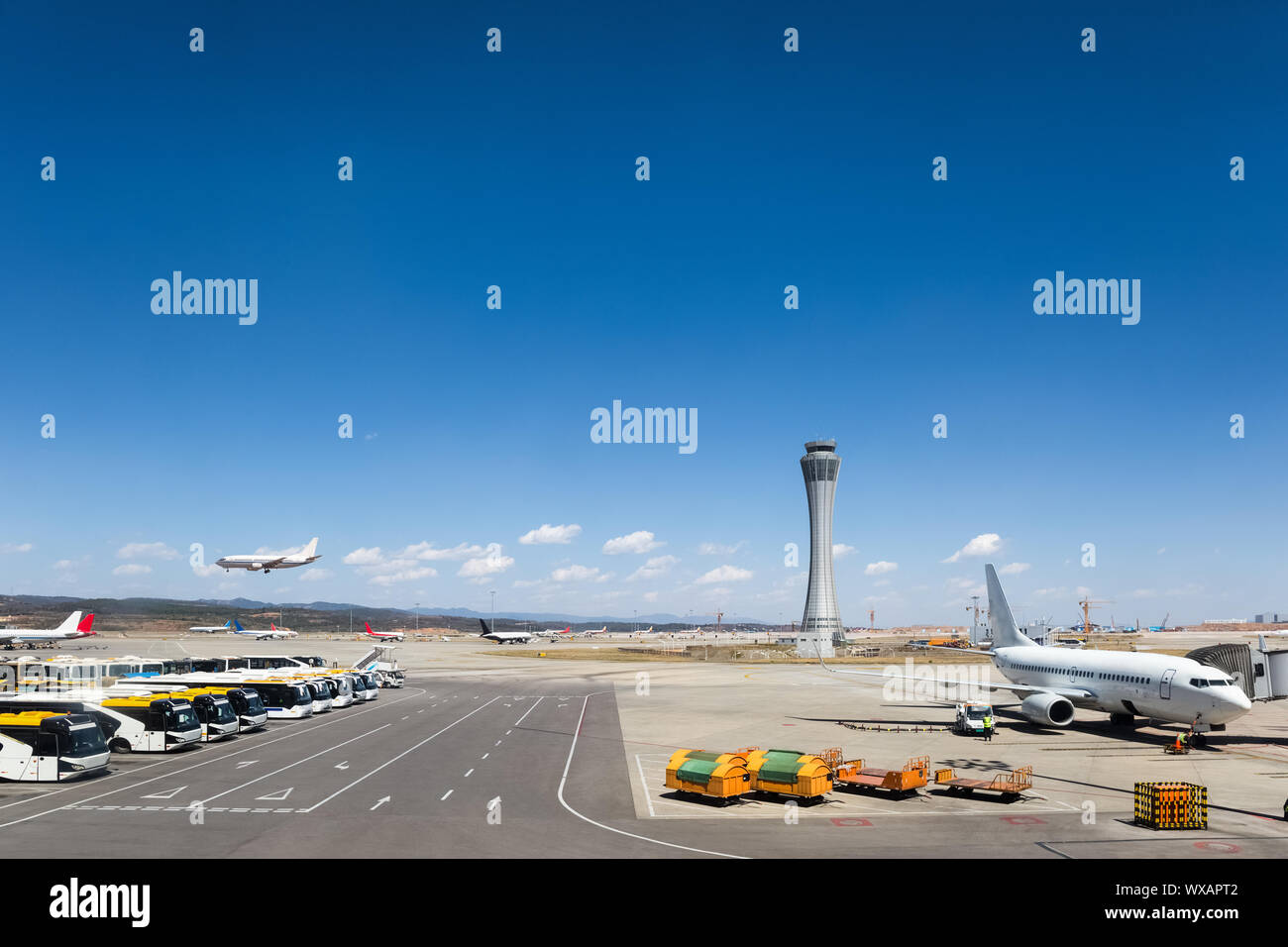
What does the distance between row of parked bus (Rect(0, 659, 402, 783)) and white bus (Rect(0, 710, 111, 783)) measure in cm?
4

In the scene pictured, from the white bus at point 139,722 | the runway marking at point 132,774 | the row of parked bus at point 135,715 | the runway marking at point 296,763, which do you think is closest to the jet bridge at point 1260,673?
the runway marking at point 296,763

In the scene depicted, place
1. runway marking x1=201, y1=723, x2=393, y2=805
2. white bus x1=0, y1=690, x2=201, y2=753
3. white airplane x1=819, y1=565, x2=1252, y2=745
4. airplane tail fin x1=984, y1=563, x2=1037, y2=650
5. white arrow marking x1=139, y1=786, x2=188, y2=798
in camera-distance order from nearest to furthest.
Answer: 1. white arrow marking x1=139, y1=786, x2=188, y2=798
2. runway marking x1=201, y1=723, x2=393, y2=805
3. white bus x1=0, y1=690, x2=201, y2=753
4. white airplane x1=819, y1=565, x2=1252, y2=745
5. airplane tail fin x1=984, y1=563, x2=1037, y2=650

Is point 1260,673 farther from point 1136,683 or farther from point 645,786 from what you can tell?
point 645,786

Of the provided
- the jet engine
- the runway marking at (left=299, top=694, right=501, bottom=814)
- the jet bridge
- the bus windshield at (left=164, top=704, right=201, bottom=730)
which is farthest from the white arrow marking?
the jet bridge

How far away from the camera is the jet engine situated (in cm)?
5566

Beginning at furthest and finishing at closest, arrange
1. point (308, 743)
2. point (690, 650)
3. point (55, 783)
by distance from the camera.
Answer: point (690, 650) < point (308, 743) < point (55, 783)

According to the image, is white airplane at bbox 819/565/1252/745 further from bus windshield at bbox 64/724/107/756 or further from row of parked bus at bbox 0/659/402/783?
bus windshield at bbox 64/724/107/756

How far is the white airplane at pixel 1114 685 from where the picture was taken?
48.1m

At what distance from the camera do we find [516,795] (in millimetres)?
37125
